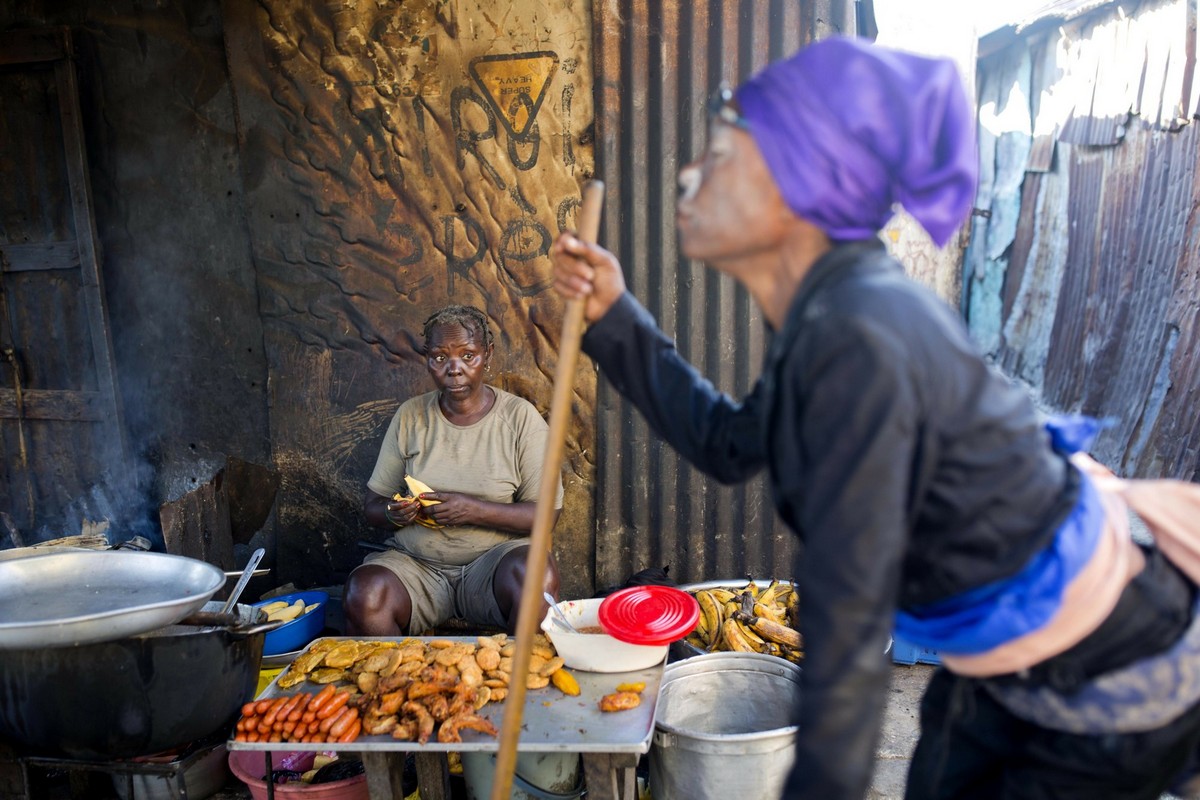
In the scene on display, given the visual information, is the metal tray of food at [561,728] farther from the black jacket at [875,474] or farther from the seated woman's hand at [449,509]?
the black jacket at [875,474]

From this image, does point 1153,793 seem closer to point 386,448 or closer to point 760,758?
point 760,758

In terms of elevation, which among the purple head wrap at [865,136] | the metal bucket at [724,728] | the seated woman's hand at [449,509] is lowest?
the metal bucket at [724,728]

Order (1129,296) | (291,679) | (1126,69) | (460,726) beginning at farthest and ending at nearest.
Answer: (1126,69) → (1129,296) → (291,679) → (460,726)

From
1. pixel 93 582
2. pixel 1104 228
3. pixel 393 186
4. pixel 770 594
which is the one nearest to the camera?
pixel 93 582

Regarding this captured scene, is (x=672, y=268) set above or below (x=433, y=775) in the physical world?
above

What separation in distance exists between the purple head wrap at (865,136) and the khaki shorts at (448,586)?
271cm

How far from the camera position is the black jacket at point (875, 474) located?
3.94 ft

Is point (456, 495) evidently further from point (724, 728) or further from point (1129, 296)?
point (1129, 296)

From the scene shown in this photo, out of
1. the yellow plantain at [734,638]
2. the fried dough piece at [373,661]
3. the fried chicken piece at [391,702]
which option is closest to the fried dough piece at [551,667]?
the fried chicken piece at [391,702]

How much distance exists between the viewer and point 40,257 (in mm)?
5035

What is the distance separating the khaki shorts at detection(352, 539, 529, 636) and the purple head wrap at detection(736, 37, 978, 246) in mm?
2707

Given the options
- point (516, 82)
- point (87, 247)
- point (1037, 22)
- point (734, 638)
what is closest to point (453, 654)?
point (734, 638)

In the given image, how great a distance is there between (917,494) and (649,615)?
78.3 inches

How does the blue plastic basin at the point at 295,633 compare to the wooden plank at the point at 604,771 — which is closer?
the wooden plank at the point at 604,771
